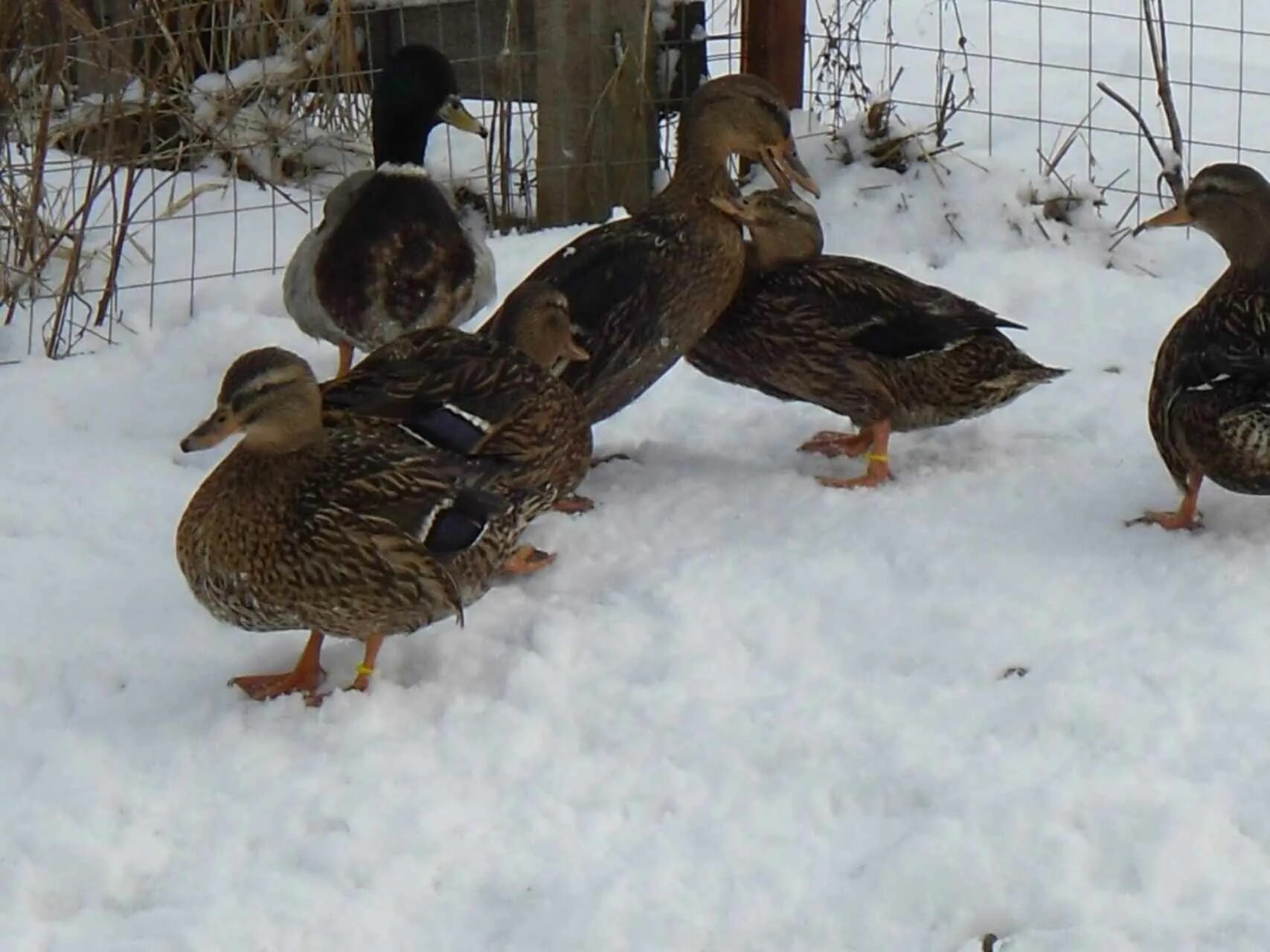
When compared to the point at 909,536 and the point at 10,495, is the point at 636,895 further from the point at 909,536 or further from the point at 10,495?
the point at 10,495

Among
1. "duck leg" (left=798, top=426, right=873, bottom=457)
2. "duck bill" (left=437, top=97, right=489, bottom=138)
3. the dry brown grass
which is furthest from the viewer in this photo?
"duck bill" (left=437, top=97, right=489, bottom=138)

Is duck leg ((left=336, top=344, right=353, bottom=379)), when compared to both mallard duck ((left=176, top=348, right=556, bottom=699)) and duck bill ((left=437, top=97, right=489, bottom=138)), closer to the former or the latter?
duck bill ((left=437, top=97, right=489, bottom=138))

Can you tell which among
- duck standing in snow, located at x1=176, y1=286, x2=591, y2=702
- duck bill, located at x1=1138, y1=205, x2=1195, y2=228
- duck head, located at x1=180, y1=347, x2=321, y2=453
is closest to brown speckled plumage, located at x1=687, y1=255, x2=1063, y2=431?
duck bill, located at x1=1138, y1=205, x2=1195, y2=228

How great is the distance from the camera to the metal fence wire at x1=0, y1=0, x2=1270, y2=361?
6.90m

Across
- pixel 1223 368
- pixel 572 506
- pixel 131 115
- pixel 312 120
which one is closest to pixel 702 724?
pixel 572 506

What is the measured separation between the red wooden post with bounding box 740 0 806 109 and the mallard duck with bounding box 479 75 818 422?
6.34 feet

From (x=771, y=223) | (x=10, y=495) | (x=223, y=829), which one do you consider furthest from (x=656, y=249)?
(x=223, y=829)

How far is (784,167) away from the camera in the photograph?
20.0 ft

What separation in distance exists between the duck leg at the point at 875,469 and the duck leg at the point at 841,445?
0.54ft

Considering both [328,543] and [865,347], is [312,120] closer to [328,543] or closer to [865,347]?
[865,347]

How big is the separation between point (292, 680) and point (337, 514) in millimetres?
440

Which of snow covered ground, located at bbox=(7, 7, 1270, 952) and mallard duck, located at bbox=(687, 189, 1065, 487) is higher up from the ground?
mallard duck, located at bbox=(687, 189, 1065, 487)

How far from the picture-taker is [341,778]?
393 cm

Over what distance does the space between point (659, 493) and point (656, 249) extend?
0.74 meters
